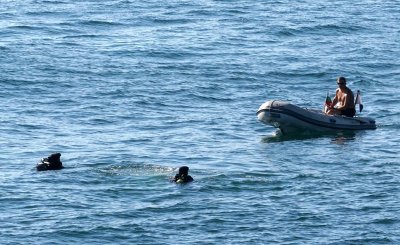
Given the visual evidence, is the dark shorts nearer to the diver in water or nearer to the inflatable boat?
the inflatable boat

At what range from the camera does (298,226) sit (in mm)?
27250

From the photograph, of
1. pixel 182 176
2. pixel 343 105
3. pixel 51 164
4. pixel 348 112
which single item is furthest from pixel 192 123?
pixel 182 176

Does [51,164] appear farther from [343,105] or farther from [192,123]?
[343,105]

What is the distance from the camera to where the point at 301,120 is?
120 ft

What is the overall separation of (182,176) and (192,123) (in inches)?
330

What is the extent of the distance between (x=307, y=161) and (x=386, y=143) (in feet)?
10.6

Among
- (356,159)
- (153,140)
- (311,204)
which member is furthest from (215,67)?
(311,204)

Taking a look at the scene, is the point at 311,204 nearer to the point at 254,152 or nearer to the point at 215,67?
the point at 254,152

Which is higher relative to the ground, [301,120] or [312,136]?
[301,120]

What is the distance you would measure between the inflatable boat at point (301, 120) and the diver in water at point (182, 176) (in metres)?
6.22

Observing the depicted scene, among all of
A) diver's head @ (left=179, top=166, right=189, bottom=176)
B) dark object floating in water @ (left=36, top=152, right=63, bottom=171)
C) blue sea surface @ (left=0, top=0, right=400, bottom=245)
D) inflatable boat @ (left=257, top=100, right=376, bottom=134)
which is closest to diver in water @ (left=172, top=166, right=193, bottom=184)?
diver's head @ (left=179, top=166, right=189, bottom=176)

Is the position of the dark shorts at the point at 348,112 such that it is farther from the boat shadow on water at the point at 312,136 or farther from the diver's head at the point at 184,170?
the diver's head at the point at 184,170

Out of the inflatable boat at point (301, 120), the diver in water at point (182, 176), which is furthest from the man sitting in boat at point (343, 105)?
the diver in water at point (182, 176)

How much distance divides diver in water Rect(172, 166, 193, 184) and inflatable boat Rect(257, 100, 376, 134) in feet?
20.4
